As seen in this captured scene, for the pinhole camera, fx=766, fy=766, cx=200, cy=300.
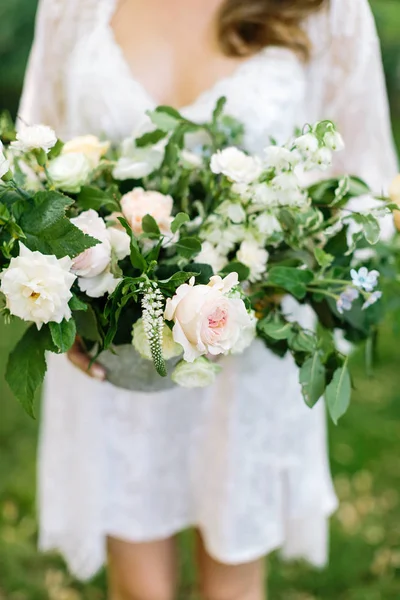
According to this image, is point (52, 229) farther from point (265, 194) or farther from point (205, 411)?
point (205, 411)

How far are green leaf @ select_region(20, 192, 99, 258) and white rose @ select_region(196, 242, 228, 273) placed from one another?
19 centimetres

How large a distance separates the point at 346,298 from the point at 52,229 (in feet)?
1.31

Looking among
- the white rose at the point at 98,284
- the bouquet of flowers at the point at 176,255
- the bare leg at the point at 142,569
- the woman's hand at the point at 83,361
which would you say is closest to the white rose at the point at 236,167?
the bouquet of flowers at the point at 176,255

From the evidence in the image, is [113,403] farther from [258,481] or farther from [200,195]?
[200,195]

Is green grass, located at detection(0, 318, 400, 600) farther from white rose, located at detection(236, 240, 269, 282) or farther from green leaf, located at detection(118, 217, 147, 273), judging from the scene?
green leaf, located at detection(118, 217, 147, 273)

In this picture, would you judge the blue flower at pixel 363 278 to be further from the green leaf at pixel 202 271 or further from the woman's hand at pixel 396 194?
the green leaf at pixel 202 271

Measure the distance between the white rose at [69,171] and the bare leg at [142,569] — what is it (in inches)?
35.3

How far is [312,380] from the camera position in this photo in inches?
38.9

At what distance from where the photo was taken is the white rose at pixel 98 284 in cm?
89

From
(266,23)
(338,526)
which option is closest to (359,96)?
(266,23)

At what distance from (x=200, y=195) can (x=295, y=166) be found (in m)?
0.23

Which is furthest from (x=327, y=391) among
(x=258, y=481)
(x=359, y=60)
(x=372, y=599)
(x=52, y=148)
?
(x=372, y=599)

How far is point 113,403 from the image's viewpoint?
1493 millimetres

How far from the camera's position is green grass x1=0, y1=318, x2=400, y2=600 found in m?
2.13
